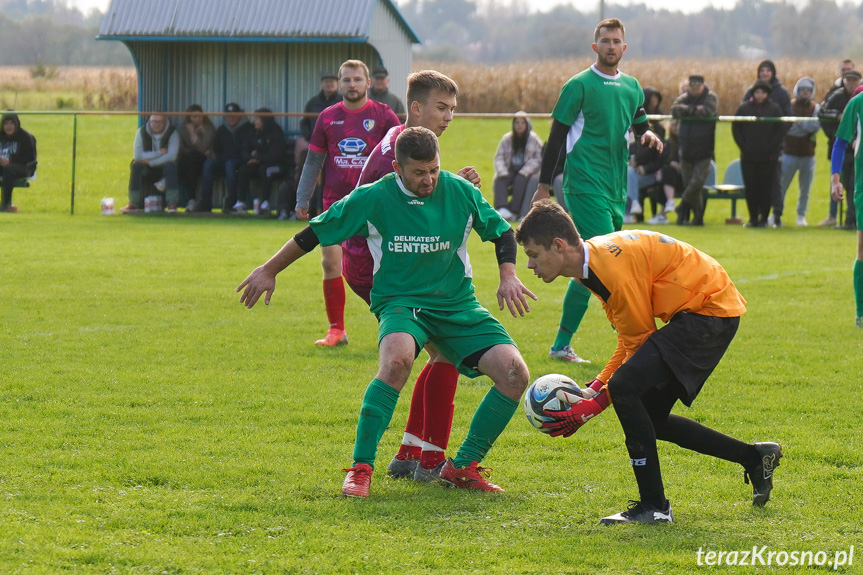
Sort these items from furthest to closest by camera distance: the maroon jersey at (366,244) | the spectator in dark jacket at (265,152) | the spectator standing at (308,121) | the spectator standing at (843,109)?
the spectator in dark jacket at (265,152) < the spectator standing at (308,121) < the spectator standing at (843,109) < the maroon jersey at (366,244)

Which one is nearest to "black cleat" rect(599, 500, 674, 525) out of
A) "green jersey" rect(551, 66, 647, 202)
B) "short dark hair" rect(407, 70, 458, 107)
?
"short dark hair" rect(407, 70, 458, 107)

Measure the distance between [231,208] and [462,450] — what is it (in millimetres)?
14399

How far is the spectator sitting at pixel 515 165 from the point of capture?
17.5 meters

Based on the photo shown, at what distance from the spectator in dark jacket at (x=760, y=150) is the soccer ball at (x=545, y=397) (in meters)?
13.5

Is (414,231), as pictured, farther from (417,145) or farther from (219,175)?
(219,175)

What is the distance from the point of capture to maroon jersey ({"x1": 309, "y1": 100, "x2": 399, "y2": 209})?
832 centimetres

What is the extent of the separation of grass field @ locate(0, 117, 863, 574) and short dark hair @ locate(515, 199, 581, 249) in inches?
45.1

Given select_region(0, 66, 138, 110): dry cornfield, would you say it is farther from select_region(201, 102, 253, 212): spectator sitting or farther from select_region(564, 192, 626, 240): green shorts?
select_region(564, 192, 626, 240): green shorts

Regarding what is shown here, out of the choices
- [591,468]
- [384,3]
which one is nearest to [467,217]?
[591,468]

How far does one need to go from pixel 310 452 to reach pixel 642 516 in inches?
69.6

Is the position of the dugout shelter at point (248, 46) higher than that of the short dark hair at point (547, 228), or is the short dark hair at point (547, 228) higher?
the dugout shelter at point (248, 46)

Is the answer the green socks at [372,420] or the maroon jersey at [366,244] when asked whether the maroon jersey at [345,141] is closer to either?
the maroon jersey at [366,244]

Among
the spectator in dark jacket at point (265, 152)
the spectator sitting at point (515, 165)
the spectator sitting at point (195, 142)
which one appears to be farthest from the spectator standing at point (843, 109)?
the spectator sitting at point (195, 142)

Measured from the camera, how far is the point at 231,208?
18750 mm
